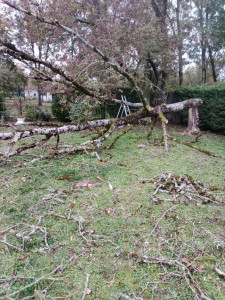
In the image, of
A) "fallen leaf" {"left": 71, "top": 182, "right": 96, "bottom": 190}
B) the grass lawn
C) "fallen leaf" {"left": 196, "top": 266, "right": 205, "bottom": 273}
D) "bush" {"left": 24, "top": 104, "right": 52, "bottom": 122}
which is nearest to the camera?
the grass lawn

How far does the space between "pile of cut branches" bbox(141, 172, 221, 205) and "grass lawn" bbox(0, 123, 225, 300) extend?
0.24 feet

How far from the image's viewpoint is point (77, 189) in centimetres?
291

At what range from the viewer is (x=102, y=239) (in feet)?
6.51

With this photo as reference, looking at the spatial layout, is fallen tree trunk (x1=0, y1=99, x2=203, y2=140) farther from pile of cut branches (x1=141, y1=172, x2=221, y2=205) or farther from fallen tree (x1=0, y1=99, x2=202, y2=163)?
pile of cut branches (x1=141, y1=172, x2=221, y2=205)

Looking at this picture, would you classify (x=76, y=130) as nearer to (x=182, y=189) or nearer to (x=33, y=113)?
(x=182, y=189)

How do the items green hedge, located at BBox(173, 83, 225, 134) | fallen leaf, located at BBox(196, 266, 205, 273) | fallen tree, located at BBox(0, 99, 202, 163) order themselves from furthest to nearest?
green hedge, located at BBox(173, 83, 225, 134) → fallen tree, located at BBox(0, 99, 202, 163) → fallen leaf, located at BBox(196, 266, 205, 273)

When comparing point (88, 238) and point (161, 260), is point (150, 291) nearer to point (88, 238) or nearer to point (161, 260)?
point (161, 260)

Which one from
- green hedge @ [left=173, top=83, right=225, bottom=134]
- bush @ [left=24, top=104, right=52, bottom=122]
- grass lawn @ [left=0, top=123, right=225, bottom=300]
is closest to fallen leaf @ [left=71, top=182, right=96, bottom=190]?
grass lawn @ [left=0, top=123, right=225, bottom=300]

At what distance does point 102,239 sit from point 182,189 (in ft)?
4.51

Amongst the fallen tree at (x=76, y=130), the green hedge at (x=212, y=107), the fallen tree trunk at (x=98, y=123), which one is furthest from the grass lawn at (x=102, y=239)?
the green hedge at (x=212, y=107)

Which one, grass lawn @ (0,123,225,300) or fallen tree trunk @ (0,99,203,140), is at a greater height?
fallen tree trunk @ (0,99,203,140)

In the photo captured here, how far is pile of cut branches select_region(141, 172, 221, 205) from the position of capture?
8.93 feet

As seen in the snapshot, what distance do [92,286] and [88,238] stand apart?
493 mm

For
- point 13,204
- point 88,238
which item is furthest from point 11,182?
point 88,238
